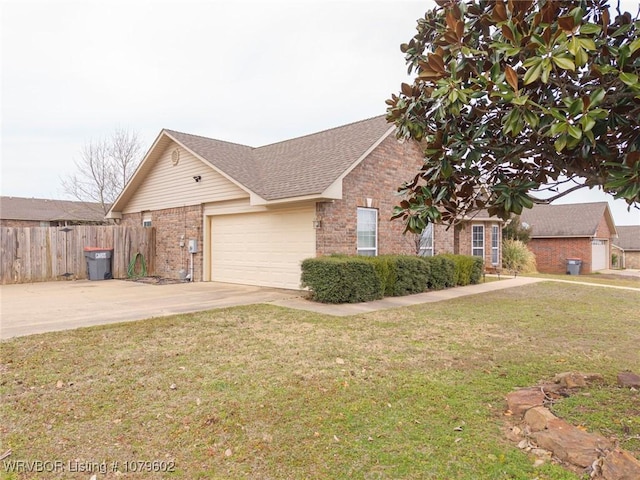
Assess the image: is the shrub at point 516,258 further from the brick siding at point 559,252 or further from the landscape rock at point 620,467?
the landscape rock at point 620,467

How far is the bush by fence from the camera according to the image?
972 cm

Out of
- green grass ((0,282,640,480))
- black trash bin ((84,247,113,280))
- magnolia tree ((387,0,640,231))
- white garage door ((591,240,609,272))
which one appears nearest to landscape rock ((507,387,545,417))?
green grass ((0,282,640,480))

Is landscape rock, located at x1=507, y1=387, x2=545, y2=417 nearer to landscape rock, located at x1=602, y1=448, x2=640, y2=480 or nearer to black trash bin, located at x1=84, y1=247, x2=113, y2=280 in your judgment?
landscape rock, located at x1=602, y1=448, x2=640, y2=480

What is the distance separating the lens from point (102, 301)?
10.2 metres

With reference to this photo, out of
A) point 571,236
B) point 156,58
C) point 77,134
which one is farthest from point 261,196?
point 571,236

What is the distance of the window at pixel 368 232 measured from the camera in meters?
12.8

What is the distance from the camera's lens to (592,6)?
3059 millimetres

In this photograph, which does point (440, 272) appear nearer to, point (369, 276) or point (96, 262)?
point (369, 276)

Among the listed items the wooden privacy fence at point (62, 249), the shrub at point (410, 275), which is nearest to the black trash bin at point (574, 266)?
the shrub at point (410, 275)

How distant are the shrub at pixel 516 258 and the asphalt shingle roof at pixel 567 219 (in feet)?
18.5

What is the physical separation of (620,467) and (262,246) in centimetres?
1138

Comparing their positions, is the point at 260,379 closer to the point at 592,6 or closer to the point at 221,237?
the point at 592,6

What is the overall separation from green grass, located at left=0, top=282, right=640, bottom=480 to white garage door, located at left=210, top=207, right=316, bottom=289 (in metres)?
4.85

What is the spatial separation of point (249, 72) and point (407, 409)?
532 inches
